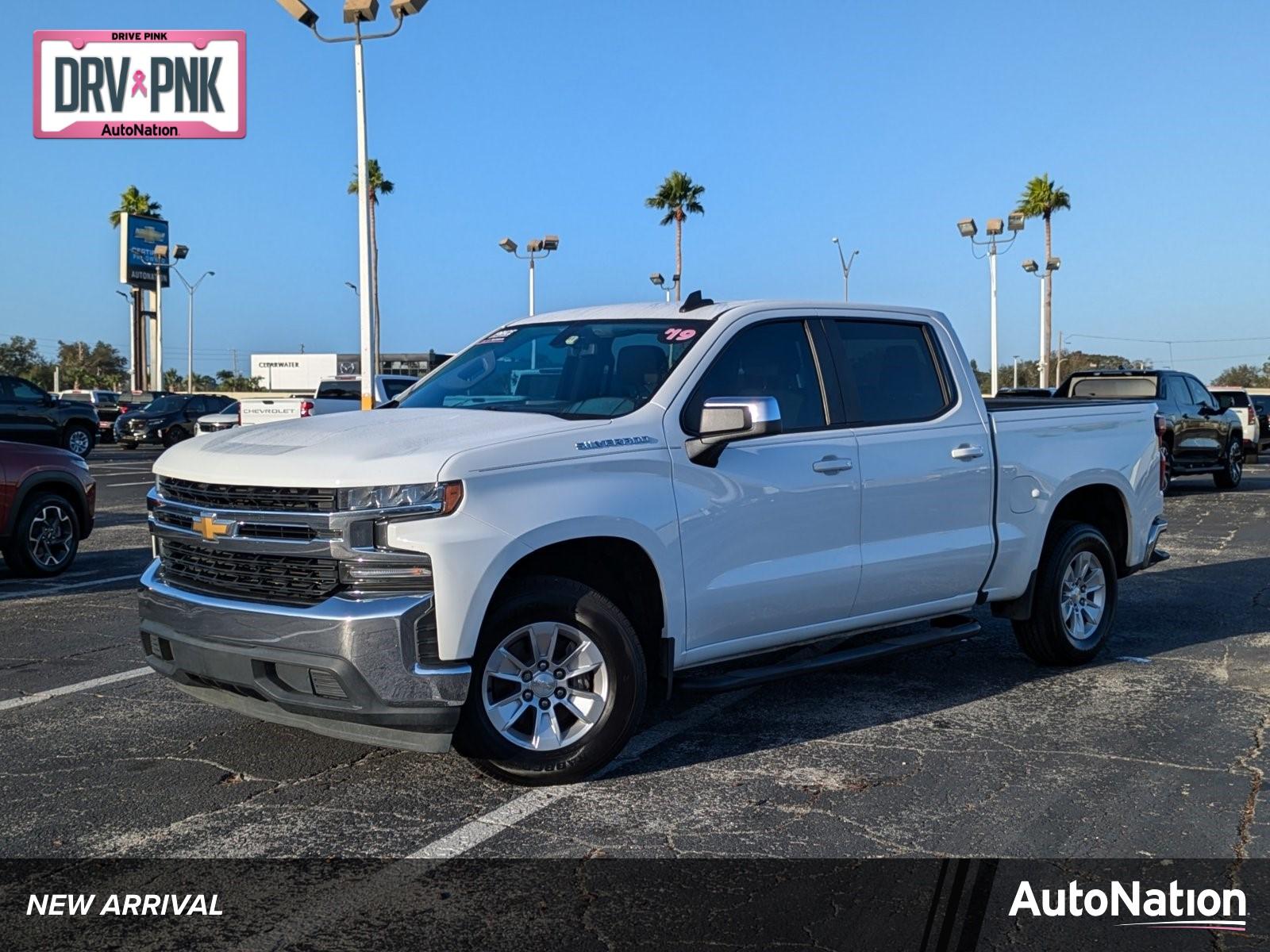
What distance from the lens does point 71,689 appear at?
664 cm

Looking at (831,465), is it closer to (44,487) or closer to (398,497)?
(398,497)

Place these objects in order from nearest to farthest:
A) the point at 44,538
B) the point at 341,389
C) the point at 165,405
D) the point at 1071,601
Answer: the point at 1071,601 < the point at 44,538 < the point at 341,389 < the point at 165,405

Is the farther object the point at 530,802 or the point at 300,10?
the point at 300,10

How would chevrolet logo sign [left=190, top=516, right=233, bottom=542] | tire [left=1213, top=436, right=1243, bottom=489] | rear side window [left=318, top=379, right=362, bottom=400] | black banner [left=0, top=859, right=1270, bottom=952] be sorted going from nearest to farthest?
black banner [left=0, top=859, right=1270, bottom=952]
chevrolet logo sign [left=190, top=516, right=233, bottom=542]
tire [left=1213, top=436, right=1243, bottom=489]
rear side window [left=318, top=379, right=362, bottom=400]

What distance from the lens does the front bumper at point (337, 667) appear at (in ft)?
14.6

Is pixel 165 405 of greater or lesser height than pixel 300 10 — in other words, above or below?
below

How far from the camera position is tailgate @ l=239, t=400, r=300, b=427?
21.8 metres

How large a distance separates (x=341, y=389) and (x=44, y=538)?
20433mm

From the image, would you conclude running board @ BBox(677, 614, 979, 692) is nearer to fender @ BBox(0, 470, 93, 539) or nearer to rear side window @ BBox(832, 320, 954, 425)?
rear side window @ BBox(832, 320, 954, 425)

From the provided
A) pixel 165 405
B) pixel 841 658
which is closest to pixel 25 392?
pixel 165 405

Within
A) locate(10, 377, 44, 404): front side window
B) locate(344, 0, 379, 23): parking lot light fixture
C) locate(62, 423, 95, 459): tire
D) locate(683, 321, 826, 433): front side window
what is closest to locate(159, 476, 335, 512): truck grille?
locate(683, 321, 826, 433): front side window

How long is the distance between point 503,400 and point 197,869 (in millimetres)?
2428

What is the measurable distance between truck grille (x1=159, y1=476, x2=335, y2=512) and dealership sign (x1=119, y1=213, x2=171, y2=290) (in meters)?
76.0

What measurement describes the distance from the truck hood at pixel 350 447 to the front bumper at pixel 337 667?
0.44 meters
